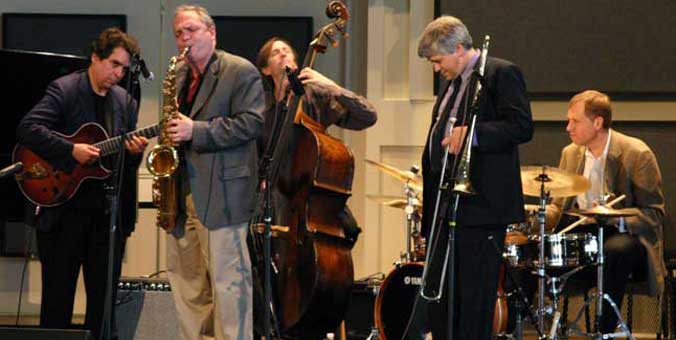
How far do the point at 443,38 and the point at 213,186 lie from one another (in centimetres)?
123

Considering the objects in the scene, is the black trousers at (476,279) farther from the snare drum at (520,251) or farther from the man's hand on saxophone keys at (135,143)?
the snare drum at (520,251)

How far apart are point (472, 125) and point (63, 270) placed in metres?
2.30

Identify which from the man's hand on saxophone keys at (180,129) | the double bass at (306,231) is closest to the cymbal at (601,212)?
the double bass at (306,231)

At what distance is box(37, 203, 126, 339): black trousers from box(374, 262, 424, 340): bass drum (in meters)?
1.64

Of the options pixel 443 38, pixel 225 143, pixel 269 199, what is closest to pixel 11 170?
pixel 225 143

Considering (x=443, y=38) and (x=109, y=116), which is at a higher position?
(x=443, y=38)

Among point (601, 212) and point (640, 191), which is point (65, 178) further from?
point (640, 191)

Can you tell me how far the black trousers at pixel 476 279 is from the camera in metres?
4.86

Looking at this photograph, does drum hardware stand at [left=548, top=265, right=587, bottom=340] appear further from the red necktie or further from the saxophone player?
the red necktie

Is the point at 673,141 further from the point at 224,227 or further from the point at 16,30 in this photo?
the point at 16,30

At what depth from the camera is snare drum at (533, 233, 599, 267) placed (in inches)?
258

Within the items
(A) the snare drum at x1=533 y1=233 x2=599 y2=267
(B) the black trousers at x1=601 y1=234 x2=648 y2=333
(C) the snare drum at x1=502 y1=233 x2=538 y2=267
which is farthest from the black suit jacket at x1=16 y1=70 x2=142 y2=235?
(B) the black trousers at x1=601 y1=234 x2=648 y2=333

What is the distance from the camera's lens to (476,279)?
4879mm

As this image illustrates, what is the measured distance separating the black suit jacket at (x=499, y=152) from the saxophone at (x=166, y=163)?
1303 mm
